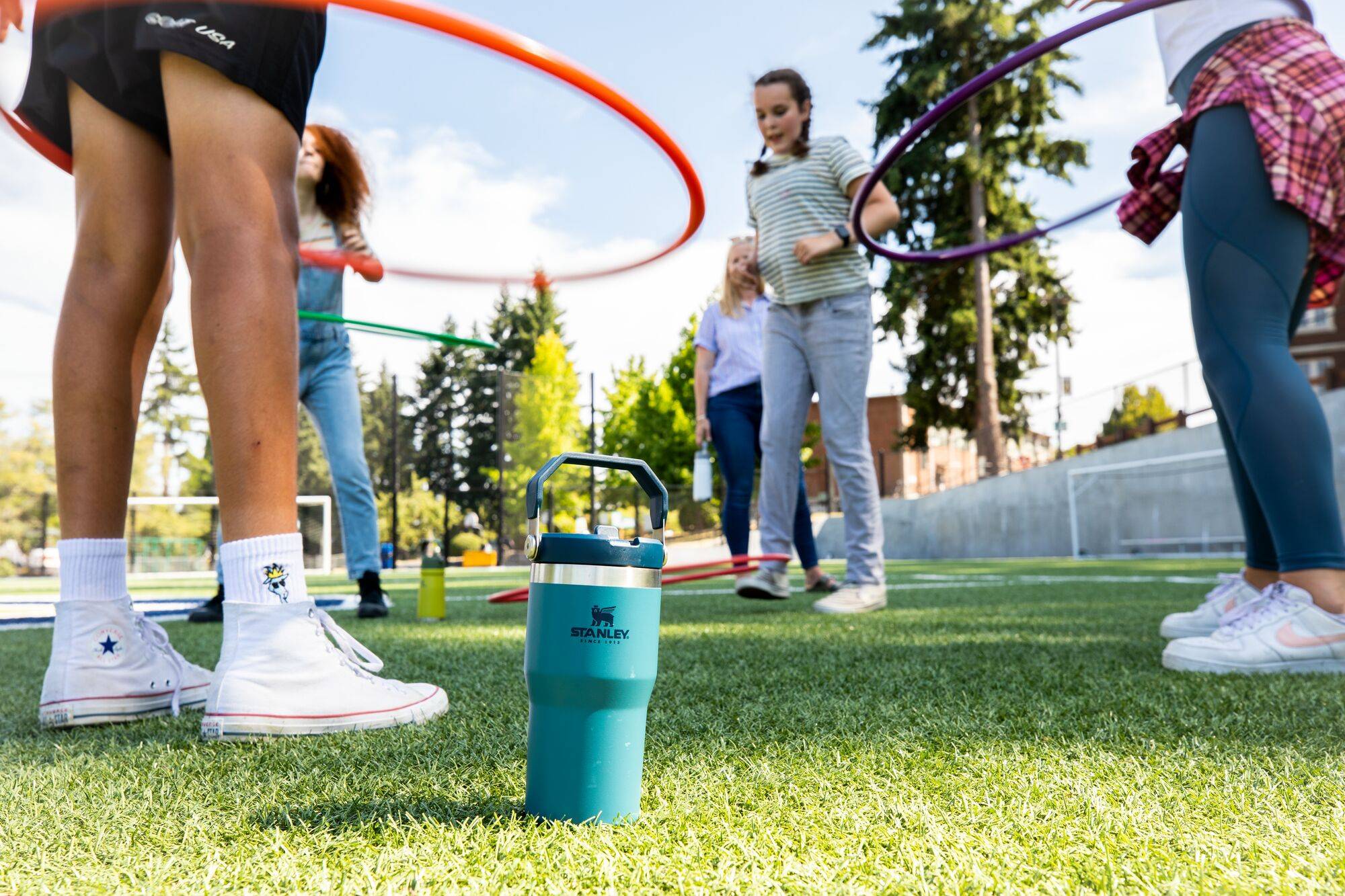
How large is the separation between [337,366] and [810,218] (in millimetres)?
1953

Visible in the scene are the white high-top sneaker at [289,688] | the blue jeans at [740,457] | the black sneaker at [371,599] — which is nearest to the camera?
the white high-top sneaker at [289,688]

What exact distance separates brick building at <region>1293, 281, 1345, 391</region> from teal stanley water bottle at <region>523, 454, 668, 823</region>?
11.3m

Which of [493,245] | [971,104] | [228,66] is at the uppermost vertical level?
[971,104]

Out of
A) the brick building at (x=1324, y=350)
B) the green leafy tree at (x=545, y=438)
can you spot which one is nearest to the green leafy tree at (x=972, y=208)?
the brick building at (x=1324, y=350)

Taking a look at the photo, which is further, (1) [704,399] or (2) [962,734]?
(1) [704,399]

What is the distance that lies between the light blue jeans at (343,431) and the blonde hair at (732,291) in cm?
A: 194

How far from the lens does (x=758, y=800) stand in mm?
934

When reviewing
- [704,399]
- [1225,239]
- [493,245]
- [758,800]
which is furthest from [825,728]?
[704,399]

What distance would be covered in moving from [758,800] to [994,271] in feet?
74.8

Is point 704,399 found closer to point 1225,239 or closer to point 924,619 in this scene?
point 924,619

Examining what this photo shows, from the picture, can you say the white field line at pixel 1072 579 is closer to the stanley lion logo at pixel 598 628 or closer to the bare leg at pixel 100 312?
the bare leg at pixel 100 312

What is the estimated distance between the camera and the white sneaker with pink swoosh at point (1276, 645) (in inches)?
70.4

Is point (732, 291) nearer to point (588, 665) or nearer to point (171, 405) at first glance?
point (588, 665)

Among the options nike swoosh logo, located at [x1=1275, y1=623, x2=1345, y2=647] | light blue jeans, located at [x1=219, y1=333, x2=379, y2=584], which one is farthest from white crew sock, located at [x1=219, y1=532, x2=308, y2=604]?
light blue jeans, located at [x1=219, y1=333, x2=379, y2=584]
